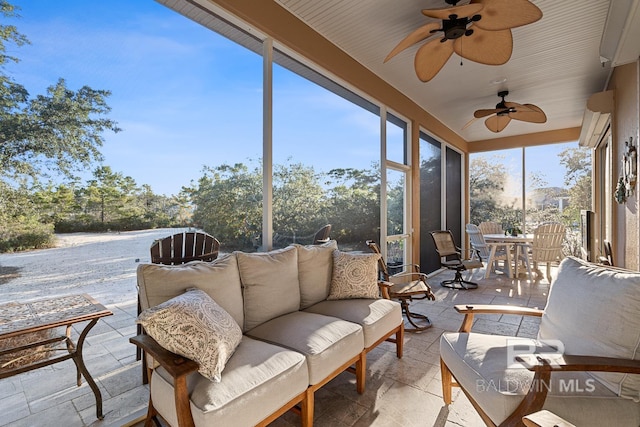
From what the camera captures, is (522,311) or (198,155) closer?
(522,311)

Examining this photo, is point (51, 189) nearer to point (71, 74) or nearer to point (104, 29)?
point (71, 74)

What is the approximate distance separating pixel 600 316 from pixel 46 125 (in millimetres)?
3126

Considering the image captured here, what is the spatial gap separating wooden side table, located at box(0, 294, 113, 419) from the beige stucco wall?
387cm

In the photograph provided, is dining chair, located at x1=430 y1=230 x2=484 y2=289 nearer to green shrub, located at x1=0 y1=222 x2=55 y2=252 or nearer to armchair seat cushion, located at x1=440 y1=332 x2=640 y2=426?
armchair seat cushion, located at x1=440 y1=332 x2=640 y2=426

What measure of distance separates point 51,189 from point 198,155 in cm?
94

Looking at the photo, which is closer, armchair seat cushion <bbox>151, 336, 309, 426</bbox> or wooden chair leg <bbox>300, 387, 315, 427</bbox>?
armchair seat cushion <bbox>151, 336, 309, 426</bbox>

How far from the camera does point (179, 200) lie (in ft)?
7.73

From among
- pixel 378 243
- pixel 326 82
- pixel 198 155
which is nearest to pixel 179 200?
pixel 198 155

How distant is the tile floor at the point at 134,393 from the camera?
5.96 feet

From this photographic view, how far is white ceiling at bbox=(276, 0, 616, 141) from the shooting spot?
288 centimetres

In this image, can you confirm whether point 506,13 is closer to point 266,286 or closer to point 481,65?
point 481,65

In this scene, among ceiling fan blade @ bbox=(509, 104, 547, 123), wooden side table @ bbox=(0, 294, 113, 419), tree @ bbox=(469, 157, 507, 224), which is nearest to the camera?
wooden side table @ bbox=(0, 294, 113, 419)

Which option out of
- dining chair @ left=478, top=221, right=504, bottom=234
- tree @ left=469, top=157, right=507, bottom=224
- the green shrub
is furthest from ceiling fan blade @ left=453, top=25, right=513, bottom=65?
tree @ left=469, top=157, right=507, bottom=224

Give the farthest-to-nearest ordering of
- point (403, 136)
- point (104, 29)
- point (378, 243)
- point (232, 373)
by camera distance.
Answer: point (403, 136), point (378, 243), point (104, 29), point (232, 373)
